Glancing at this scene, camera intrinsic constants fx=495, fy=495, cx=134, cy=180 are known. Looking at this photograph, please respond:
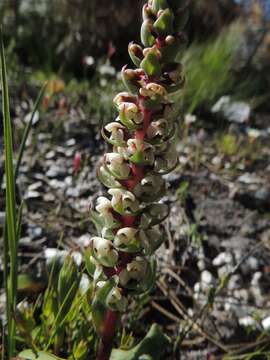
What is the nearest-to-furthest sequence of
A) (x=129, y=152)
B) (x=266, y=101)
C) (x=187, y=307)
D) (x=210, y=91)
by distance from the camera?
(x=129, y=152), (x=187, y=307), (x=210, y=91), (x=266, y=101)

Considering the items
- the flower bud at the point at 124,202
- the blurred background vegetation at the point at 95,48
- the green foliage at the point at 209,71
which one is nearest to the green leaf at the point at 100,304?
the flower bud at the point at 124,202

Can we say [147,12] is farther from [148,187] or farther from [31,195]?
[31,195]

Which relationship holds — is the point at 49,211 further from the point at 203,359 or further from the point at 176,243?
the point at 203,359

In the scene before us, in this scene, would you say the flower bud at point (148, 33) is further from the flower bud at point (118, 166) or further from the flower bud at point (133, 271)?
the flower bud at point (133, 271)

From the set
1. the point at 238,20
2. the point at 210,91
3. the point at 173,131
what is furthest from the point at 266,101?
the point at 173,131

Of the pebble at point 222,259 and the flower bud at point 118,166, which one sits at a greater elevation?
the flower bud at point 118,166

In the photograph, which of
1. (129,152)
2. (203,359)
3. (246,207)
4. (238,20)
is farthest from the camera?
(238,20)
